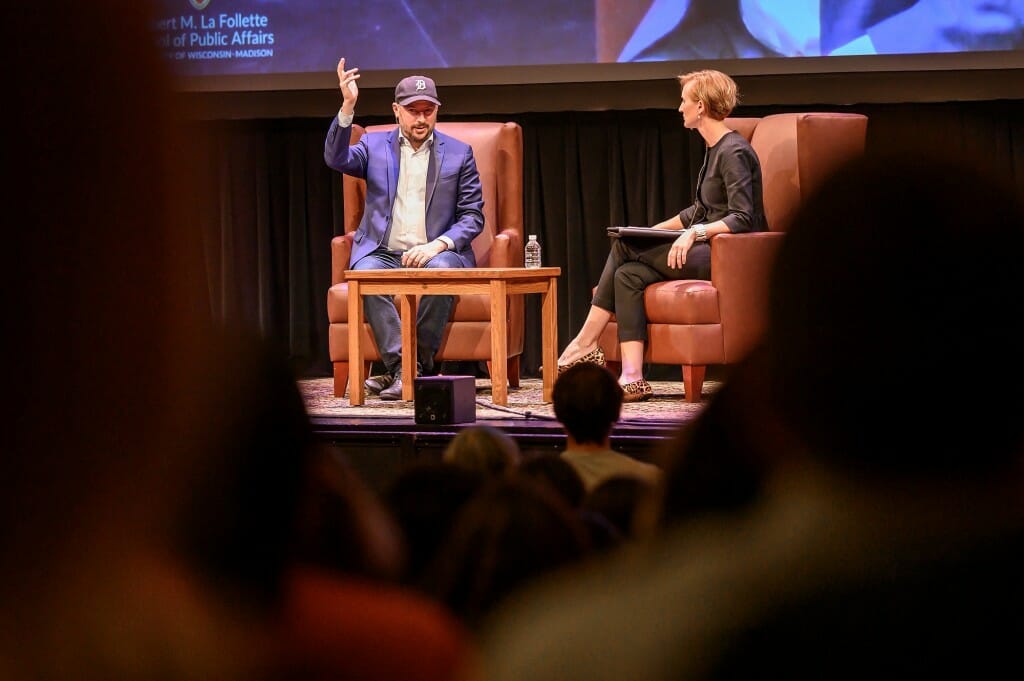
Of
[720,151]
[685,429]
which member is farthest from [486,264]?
[685,429]

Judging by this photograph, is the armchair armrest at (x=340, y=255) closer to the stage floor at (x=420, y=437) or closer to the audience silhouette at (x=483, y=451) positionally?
the stage floor at (x=420, y=437)

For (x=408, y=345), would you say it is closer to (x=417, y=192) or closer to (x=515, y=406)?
(x=515, y=406)

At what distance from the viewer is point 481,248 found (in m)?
4.76

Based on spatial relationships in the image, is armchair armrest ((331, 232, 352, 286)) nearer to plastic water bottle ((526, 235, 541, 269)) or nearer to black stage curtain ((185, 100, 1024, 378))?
black stage curtain ((185, 100, 1024, 378))

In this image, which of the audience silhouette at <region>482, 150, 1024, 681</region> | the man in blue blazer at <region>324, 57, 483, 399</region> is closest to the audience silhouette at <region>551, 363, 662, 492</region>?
the audience silhouette at <region>482, 150, 1024, 681</region>

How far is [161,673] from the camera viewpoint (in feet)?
1.34

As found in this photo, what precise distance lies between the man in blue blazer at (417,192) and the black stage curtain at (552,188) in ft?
2.77

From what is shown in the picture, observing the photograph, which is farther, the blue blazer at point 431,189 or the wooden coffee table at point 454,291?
the blue blazer at point 431,189

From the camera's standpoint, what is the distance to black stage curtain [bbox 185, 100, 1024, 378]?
5.16 meters

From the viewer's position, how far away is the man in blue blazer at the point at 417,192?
4395 mm

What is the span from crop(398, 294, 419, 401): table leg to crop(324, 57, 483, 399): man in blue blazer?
9.2 inches

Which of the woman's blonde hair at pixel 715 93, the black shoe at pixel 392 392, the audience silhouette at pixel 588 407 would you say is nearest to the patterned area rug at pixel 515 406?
the black shoe at pixel 392 392

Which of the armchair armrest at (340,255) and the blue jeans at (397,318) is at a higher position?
the armchair armrest at (340,255)

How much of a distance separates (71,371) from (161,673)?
0.43 ft
